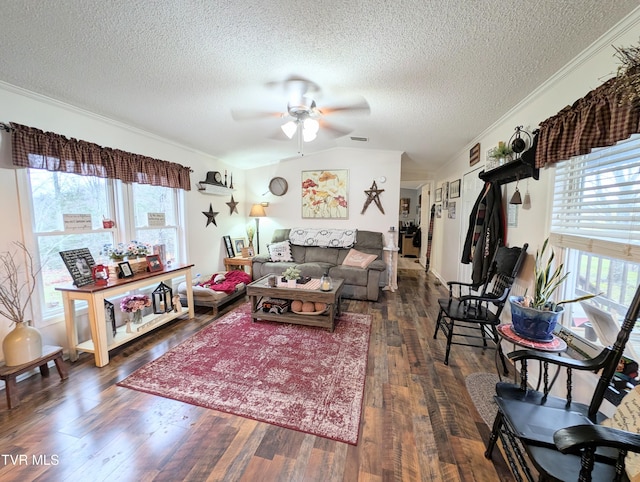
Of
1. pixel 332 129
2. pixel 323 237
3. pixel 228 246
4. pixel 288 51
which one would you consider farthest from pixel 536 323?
pixel 228 246

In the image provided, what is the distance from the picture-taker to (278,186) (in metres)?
5.09

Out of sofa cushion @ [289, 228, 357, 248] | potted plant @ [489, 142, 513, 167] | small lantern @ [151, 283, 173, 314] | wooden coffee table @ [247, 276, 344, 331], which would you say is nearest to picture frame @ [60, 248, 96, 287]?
small lantern @ [151, 283, 173, 314]

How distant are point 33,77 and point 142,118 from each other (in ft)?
2.85

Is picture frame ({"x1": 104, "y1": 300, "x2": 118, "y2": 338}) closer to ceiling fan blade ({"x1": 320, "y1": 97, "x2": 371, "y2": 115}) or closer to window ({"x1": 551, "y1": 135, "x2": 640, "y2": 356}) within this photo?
ceiling fan blade ({"x1": 320, "y1": 97, "x2": 371, "y2": 115})

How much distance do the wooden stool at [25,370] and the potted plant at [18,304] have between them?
46 millimetres

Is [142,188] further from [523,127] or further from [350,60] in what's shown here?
[523,127]

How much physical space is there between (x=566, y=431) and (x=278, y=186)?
4851 millimetres

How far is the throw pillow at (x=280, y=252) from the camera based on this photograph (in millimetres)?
4574

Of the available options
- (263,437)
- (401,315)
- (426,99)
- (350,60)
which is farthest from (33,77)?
(401,315)

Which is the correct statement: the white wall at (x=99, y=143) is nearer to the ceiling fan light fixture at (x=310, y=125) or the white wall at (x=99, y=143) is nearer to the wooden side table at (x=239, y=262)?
the wooden side table at (x=239, y=262)

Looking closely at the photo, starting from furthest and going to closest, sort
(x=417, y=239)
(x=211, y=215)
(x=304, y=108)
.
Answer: (x=417, y=239) → (x=211, y=215) → (x=304, y=108)

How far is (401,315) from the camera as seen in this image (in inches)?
133

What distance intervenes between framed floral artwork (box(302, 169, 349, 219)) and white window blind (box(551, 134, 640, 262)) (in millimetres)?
3204

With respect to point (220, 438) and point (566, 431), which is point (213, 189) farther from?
point (566, 431)
